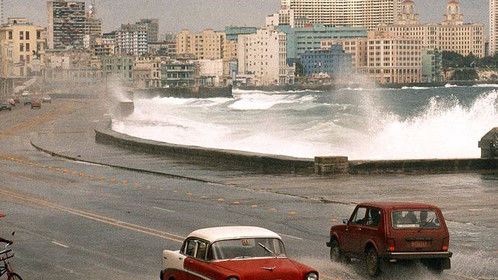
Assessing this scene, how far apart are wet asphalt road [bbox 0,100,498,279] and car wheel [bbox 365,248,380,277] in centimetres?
17

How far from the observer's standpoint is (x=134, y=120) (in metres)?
89.8

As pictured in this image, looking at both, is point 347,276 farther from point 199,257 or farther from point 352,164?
point 352,164

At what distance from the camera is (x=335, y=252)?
2005cm

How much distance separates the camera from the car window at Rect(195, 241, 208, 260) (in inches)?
596

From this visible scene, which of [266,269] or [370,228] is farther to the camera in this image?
[370,228]

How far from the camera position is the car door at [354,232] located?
62.8ft

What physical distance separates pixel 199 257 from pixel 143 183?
22.0m

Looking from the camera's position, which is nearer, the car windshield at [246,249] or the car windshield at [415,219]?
the car windshield at [246,249]

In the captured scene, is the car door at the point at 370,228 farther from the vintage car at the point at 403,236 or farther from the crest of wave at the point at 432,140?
the crest of wave at the point at 432,140

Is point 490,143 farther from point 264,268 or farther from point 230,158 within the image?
point 264,268

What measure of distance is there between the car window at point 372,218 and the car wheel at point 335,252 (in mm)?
1131

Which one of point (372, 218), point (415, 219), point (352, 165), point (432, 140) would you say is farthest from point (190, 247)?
point (432, 140)

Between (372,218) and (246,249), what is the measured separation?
14.4 ft

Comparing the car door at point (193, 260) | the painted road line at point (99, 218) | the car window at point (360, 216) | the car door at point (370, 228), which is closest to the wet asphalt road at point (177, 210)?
the painted road line at point (99, 218)
